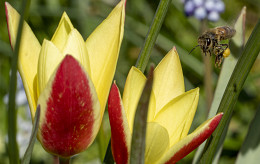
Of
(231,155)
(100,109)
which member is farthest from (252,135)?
(231,155)

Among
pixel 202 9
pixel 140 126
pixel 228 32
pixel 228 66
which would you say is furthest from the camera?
pixel 202 9

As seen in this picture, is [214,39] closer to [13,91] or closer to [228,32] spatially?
[228,32]

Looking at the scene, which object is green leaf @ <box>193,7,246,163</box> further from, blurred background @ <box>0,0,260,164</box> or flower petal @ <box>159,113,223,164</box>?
blurred background @ <box>0,0,260,164</box>

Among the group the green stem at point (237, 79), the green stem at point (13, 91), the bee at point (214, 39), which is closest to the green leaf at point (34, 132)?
the green stem at point (13, 91)

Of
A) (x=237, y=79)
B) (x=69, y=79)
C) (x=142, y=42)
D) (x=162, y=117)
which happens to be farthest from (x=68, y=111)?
(x=142, y=42)

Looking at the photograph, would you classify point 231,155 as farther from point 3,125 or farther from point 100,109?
point 100,109

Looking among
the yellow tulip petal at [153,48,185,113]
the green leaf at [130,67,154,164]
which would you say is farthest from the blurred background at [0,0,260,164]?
the green leaf at [130,67,154,164]
